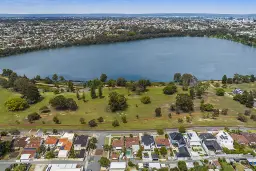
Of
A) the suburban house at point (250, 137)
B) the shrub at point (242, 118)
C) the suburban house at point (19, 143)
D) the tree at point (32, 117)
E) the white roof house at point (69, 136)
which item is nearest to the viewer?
the suburban house at point (19, 143)

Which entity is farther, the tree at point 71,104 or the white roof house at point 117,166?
the tree at point 71,104

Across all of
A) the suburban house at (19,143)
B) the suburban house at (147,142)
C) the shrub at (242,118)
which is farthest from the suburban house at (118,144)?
the shrub at (242,118)

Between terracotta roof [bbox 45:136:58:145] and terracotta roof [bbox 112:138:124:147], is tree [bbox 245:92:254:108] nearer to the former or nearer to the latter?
terracotta roof [bbox 112:138:124:147]

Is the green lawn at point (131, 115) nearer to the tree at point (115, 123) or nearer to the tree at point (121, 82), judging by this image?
the tree at point (115, 123)

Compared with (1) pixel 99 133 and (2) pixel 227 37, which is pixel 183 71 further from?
(2) pixel 227 37

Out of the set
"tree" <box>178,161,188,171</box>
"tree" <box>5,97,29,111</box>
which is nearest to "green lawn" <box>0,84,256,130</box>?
"tree" <box>5,97,29,111</box>

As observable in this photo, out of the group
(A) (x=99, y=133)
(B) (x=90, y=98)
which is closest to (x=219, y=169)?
(A) (x=99, y=133)

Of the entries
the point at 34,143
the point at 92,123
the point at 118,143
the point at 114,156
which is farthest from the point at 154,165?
the point at 34,143
